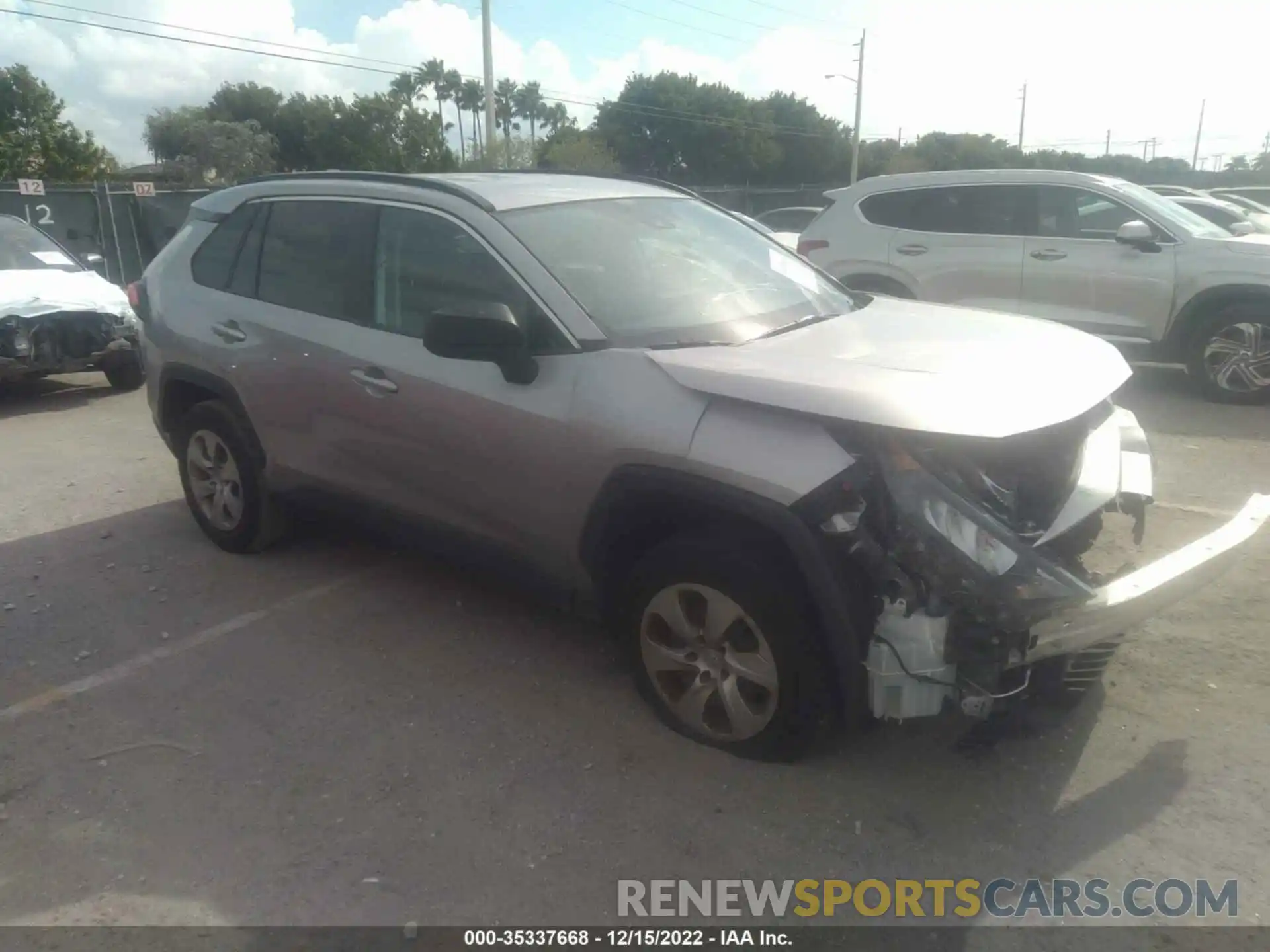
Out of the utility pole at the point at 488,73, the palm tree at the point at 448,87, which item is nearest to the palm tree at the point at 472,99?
the palm tree at the point at 448,87

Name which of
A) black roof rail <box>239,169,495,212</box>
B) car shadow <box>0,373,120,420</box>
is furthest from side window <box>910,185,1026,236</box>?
car shadow <box>0,373,120,420</box>

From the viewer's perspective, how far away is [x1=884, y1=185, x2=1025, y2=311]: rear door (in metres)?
8.91

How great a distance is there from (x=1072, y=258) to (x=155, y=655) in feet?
24.9

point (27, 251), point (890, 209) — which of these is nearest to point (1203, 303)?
point (890, 209)

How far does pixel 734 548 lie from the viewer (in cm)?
306

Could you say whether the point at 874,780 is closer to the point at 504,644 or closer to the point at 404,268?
the point at 504,644

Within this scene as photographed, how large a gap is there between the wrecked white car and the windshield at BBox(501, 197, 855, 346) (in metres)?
5.81

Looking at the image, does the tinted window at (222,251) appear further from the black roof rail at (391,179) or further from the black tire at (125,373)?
the black tire at (125,373)

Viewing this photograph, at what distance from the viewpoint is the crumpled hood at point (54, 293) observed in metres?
8.79

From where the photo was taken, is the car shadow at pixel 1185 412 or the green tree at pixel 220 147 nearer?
the car shadow at pixel 1185 412

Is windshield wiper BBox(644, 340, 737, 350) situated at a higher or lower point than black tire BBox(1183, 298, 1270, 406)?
higher

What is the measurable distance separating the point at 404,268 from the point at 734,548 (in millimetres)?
1928

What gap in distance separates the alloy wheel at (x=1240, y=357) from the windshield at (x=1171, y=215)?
0.81 metres

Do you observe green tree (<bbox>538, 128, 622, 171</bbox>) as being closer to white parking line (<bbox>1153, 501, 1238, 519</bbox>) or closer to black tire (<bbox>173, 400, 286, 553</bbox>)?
black tire (<bbox>173, 400, 286, 553</bbox>)
